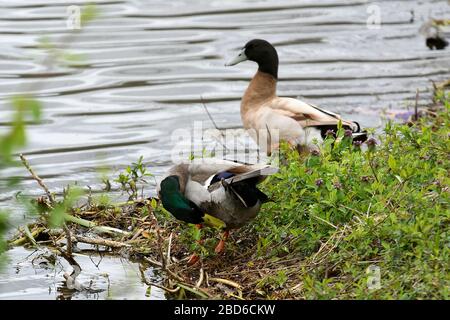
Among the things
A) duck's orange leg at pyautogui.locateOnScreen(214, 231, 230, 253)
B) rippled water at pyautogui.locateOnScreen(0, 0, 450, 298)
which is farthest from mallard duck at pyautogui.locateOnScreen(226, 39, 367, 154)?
duck's orange leg at pyautogui.locateOnScreen(214, 231, 230, 253)

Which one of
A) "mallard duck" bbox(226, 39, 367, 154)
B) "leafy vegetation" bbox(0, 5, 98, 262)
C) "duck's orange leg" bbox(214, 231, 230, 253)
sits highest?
"leafy vegetation" bbox(0, 5, 98, 262)

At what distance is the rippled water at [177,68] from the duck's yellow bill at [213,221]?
234cm

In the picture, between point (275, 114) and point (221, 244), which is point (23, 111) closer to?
point (221, 244)

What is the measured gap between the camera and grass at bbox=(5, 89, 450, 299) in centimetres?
424

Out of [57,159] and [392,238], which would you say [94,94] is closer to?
[57,159]

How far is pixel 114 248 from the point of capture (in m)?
5.63

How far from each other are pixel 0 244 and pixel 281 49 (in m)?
10.2

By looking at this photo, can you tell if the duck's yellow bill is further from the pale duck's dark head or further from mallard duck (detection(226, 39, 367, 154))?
the pale duck's dark head

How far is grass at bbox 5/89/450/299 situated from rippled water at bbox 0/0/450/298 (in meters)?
2.18

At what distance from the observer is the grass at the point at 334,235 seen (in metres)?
4.24

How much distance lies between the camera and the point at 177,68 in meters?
11.2

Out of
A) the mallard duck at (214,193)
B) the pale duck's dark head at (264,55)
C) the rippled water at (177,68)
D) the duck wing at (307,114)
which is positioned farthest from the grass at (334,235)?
the pale duck's dark head at (264,55)

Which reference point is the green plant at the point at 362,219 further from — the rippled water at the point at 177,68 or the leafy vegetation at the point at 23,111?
the leafy vegetation at the point at 23,111

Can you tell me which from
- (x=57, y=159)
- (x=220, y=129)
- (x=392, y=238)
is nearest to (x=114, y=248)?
(x=392, y=238)
